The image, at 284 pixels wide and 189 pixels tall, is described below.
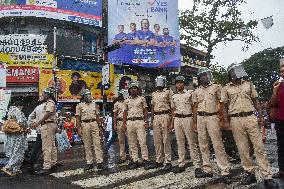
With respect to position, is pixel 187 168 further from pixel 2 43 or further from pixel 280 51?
pixel 280 51

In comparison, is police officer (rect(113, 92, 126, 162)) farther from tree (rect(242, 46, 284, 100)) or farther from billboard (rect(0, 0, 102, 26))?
tree (rect(242, 46, 284, 100))

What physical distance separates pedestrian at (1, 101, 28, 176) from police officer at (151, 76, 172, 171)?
323 cm

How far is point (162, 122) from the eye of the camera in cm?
855

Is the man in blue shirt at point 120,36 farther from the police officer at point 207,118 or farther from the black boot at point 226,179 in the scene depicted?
the black boot at point 226,179

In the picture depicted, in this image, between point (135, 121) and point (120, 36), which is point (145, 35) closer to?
point (120, 36)

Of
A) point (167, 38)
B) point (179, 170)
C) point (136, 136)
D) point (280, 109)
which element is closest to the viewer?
point (280, 109)

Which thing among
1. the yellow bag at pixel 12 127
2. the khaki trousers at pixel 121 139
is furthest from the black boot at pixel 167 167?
the yellow bag at pixel 12 127

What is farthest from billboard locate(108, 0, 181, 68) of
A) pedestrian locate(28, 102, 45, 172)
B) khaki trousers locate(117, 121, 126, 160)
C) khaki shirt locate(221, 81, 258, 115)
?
khaki shirt locate(221, 81, 258, 115)

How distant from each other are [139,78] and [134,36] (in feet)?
11.4

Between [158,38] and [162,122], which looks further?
[158,38]

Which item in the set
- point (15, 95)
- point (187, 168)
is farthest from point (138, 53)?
point (187, 168)

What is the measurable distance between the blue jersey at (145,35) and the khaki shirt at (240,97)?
69.1 feet

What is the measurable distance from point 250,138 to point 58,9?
23.5m

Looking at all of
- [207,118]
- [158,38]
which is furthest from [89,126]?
[158,38]
